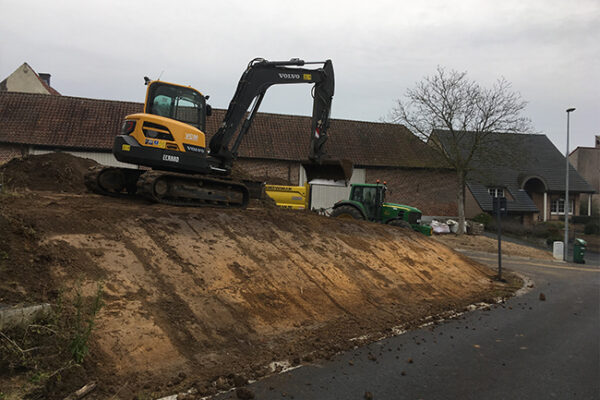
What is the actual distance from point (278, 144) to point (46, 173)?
1808cm

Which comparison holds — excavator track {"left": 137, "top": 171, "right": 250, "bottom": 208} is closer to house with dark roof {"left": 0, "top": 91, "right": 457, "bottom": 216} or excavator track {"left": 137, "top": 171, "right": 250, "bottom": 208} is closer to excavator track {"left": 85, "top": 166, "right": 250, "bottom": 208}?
excavator track {"left": 85, "top": 166, "right": 250, "bottom": 208}

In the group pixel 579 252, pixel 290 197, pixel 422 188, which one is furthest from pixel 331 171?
pixel 422 188

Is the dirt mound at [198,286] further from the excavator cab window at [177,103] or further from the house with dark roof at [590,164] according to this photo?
the house with dark roof at [590,164]

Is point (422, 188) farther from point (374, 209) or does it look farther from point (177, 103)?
point (177, 103)

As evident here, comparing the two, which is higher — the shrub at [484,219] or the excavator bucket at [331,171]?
the excavator bucket at [331,171]

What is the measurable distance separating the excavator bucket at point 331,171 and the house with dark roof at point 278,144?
9768mm

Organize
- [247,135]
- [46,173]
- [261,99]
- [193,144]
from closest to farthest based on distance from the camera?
[193,144] → [261,99] → [46,173] → [247,135]

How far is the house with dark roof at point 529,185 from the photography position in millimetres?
35750

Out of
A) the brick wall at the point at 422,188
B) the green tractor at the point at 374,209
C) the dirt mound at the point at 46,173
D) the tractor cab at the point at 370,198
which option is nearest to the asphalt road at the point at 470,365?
the green tractor at the point at 374,209

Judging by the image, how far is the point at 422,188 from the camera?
114ft

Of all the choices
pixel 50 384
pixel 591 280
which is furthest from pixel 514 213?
pixel 50 384

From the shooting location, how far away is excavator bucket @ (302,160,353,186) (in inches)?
557

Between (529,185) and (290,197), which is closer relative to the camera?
(290,197)

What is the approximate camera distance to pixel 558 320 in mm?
9844
